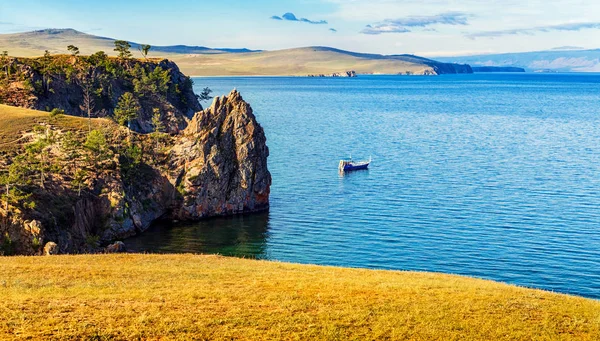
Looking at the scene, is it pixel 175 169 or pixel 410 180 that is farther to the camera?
pixel 410 180

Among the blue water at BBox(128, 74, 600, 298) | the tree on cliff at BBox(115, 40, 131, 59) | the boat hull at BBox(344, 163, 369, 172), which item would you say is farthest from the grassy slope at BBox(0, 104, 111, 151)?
the tree on cliff at BBox(115, 40, 131, 59)

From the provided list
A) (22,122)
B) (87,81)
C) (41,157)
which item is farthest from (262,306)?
(87,81)

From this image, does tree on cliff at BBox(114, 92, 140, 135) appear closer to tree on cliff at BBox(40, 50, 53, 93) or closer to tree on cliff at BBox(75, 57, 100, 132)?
tree on cliff at BBox(75, 57, 100, 132)

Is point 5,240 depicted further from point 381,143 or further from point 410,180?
point 381,143

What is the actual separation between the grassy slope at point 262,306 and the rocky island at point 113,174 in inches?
916

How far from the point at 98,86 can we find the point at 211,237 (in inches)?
3255

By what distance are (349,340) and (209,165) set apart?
2562 inches

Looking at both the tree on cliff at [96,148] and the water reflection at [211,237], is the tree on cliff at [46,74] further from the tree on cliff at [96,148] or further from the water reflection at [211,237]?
the water reflection at [211,237]

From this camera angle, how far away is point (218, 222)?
9275 centimetres

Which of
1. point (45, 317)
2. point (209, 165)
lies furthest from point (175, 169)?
point (45, 317)

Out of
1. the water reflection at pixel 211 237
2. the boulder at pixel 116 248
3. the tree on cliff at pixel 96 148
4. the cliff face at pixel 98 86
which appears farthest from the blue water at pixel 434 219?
the cliff face at pixel 98 86

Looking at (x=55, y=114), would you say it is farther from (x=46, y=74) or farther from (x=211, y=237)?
(x=46, y=74)

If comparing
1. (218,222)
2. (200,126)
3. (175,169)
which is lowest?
(218,222)

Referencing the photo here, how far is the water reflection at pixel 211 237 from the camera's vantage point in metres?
78.2
